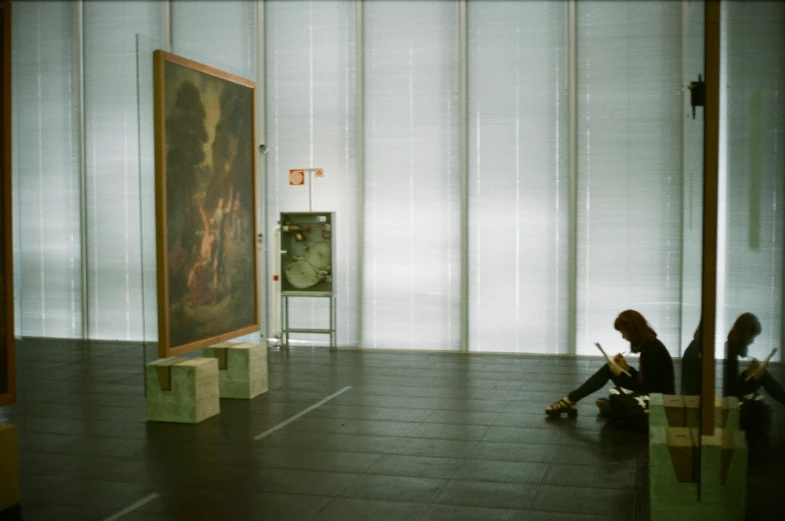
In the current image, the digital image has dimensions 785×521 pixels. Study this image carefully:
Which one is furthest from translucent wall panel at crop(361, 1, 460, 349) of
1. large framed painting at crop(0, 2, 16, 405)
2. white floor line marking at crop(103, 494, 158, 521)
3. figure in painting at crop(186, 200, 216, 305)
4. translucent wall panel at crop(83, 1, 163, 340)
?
large framed painting at crop(0, 2, 16, 405)

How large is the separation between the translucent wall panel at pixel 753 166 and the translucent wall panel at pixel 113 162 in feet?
34.5

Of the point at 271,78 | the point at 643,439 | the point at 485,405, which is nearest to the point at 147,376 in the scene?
the point at 485,405

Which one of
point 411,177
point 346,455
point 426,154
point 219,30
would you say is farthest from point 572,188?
point 346,455

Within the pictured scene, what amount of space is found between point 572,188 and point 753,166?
7.86 m

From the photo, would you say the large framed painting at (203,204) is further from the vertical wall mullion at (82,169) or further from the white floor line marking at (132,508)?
the vertical wall mullion at (82,169)

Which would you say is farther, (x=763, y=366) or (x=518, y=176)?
(x=518, y=176)

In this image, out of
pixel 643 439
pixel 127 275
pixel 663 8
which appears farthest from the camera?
pixel 127 275

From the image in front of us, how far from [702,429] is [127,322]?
10861mm

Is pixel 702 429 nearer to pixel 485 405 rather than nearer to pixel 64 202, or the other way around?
pixel 485 405

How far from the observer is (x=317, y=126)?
40.5ft

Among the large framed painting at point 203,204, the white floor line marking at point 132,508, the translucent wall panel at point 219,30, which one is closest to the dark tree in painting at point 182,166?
the large framed painting at point 203,204

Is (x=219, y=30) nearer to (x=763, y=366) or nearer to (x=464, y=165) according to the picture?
(x=464, y=165)

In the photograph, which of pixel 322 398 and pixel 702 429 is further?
pixel 322 398

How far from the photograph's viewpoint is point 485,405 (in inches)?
320
